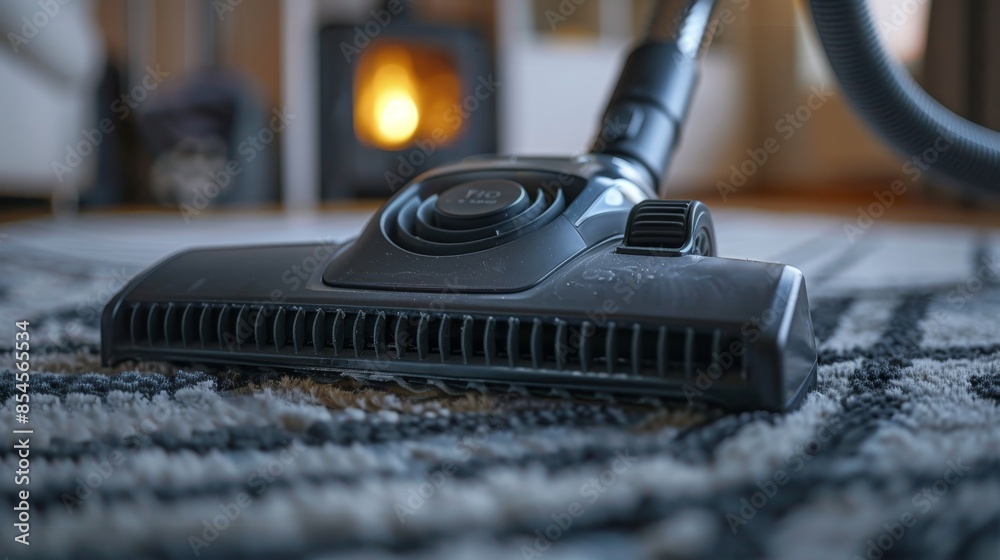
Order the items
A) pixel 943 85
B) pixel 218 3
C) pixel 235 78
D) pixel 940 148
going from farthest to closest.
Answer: pixel 218 3 < pixel 235 78 < pixel 943 85 < pixel 940 148

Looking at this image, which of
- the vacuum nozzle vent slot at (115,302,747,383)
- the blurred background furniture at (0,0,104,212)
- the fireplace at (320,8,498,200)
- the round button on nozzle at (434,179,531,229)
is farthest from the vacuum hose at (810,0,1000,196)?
the fireplace at (320,8,498,200)

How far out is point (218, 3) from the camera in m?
3.70

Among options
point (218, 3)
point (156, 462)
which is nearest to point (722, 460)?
point (156, 462)

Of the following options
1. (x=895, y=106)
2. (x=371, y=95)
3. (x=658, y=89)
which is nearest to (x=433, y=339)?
(x=658, y=89)

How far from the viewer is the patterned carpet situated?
0.30 meters

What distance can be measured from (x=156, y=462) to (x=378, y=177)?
129 inches

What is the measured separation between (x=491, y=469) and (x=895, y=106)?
2.57 ft

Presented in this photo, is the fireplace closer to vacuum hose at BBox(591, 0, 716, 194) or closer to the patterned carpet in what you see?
vacuum hose at BBox(591, 0, 716, 194)

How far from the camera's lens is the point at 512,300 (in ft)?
1.53

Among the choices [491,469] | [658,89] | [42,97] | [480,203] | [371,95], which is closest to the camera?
[491,469]

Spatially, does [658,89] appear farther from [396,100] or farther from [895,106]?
[396,100]

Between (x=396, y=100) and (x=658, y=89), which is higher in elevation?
(x=658, y=89)

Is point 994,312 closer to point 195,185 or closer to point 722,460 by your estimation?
point 722,460

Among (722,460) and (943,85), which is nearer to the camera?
(722,460)
